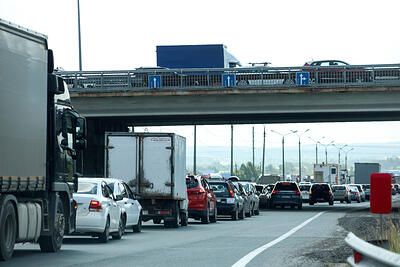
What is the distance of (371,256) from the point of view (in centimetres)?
890

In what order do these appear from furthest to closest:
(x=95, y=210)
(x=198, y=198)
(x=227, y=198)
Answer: (x=227, y=198), (x=198, y=198), (x=95, y=210)

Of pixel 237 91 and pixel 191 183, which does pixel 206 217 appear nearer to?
pixel 191 183

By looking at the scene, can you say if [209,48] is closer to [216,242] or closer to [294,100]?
[294,100]

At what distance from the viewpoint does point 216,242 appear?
20422 millimetres

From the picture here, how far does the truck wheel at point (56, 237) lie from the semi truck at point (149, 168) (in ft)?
31.9

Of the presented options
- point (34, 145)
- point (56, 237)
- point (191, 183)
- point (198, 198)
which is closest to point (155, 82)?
point (191, 183)

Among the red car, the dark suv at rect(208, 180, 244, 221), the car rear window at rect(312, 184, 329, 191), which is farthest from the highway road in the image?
the car rear window at rect(312, 184, 329, 191)

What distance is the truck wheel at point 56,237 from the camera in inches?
665

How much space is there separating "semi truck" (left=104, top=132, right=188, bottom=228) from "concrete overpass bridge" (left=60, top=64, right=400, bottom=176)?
726 inches

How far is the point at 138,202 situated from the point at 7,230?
10.7 meters

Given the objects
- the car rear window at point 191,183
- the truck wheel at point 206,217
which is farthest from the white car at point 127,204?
the truck wheel at point 206,217

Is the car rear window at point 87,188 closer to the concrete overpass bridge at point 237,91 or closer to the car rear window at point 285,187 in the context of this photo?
the concrete overpass bridge at point 237,91

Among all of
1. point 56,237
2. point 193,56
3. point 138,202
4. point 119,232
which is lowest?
point 119,232

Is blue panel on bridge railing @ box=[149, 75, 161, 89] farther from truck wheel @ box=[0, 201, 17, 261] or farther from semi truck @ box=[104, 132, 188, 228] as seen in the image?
→ truck wheel @ box=[0, 201, 17, 261]
